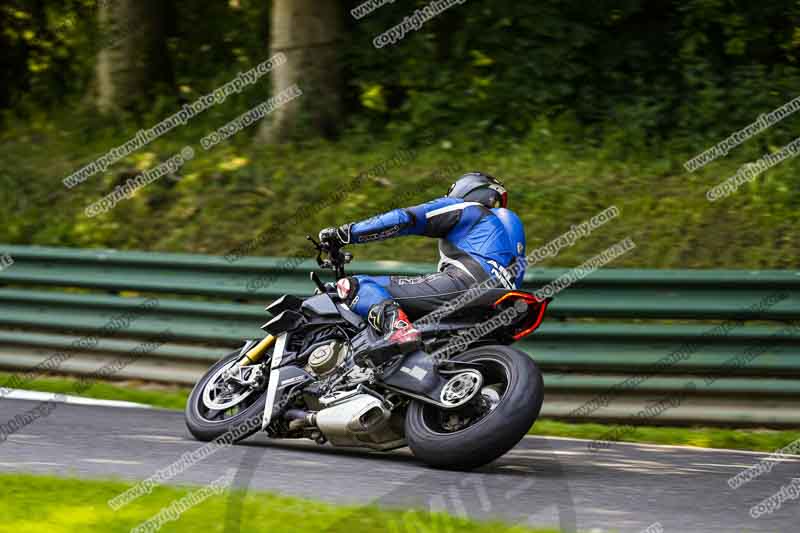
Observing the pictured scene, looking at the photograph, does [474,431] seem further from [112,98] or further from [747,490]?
[112,98]

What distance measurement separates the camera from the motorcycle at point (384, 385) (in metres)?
6.29

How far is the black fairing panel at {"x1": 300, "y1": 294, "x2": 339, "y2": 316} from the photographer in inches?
291

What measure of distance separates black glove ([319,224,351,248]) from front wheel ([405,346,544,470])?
1.00 metres

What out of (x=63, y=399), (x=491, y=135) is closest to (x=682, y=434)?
(x=63, y=399)

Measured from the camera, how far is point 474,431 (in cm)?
623

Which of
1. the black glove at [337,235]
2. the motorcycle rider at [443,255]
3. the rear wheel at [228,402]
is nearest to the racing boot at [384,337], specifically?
the motorcycle rider at [443,255]

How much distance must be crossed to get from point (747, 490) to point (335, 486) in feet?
6.82

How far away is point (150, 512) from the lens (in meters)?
5.25

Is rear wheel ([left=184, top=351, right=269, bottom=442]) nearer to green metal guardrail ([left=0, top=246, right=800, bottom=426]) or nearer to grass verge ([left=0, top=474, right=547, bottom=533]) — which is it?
grass verge ([left=0, top=474, right=547, bottom=533])

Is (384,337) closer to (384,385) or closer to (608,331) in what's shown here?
(384,385)

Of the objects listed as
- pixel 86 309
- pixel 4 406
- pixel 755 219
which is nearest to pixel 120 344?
pixel 86 309

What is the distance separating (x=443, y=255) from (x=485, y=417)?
133 cm

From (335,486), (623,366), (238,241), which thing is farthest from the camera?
(238,241)

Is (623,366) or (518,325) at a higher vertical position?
(518,325)
